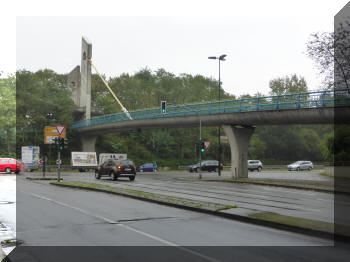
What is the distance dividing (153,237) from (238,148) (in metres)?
27.6

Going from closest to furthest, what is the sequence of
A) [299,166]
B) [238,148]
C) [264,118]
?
[264,118] → [238,148] → [299,166]

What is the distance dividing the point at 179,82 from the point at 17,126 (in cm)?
3992

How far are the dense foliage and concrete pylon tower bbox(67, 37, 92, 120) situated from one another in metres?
2.33

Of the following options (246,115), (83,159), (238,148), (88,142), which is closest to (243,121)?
(246,115)

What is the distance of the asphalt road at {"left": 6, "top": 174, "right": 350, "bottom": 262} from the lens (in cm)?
679

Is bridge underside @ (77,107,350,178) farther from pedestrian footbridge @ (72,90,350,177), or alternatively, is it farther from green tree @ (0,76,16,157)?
green tree @ (0,76,16,157)

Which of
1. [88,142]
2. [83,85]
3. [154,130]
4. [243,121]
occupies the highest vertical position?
[83,85]

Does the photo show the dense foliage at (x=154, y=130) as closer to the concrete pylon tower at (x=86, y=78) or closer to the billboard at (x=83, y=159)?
the concrete pylon tower at (x=86, y=78)

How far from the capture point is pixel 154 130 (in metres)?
73.3

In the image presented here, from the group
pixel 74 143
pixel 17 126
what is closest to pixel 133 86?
pixel 74 143

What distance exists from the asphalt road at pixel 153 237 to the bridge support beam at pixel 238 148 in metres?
23.1

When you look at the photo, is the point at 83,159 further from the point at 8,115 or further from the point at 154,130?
the point at 154,130

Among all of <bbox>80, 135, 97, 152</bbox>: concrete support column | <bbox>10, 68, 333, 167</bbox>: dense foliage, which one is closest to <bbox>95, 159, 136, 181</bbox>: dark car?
<bbox>10, 68, 333, 167</bbox>: dense foliage

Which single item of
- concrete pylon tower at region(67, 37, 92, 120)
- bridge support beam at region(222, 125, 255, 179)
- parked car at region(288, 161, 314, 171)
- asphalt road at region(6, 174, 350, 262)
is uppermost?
concrete pylon tower at region(67, 37, 92, 120)
